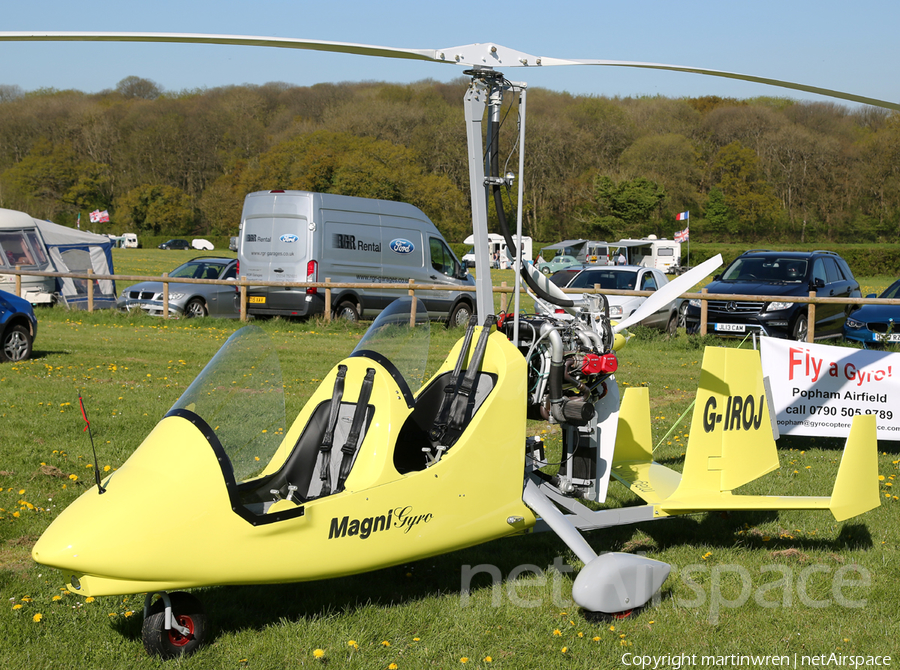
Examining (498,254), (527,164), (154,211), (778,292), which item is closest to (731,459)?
(778,292)

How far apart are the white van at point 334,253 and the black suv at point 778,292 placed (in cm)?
558

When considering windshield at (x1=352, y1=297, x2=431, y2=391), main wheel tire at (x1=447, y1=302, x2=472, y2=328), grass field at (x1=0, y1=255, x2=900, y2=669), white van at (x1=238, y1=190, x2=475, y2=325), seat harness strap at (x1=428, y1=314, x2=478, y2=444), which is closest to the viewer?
grass field at (x1=0, y1=255, x2=900, y2=669)

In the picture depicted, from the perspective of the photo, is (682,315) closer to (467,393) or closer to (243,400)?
(467,393)

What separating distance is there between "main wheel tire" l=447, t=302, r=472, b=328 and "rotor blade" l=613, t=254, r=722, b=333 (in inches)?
509

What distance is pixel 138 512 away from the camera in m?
3.30

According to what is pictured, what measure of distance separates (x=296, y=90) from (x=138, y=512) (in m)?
135

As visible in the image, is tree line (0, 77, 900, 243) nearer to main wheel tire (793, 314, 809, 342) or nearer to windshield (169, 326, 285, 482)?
main wheel tire (793, 314, 809, 342)

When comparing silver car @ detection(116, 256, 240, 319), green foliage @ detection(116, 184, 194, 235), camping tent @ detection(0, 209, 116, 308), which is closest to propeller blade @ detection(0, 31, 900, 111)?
silver car @ detection(116, 256, 240, 319)

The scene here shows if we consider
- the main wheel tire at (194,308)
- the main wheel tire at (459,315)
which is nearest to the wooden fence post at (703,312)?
the main wheel tire at (459,315)

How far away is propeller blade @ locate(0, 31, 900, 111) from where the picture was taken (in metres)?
3.03

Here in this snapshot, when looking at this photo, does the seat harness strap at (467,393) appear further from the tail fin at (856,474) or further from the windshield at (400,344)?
the tail fin at (856,474)

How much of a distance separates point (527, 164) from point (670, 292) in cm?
8385

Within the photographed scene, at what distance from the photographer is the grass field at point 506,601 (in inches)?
144

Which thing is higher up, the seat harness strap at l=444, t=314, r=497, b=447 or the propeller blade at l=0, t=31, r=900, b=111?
the propeller blade at l=0, t=31, r=900, b=111
